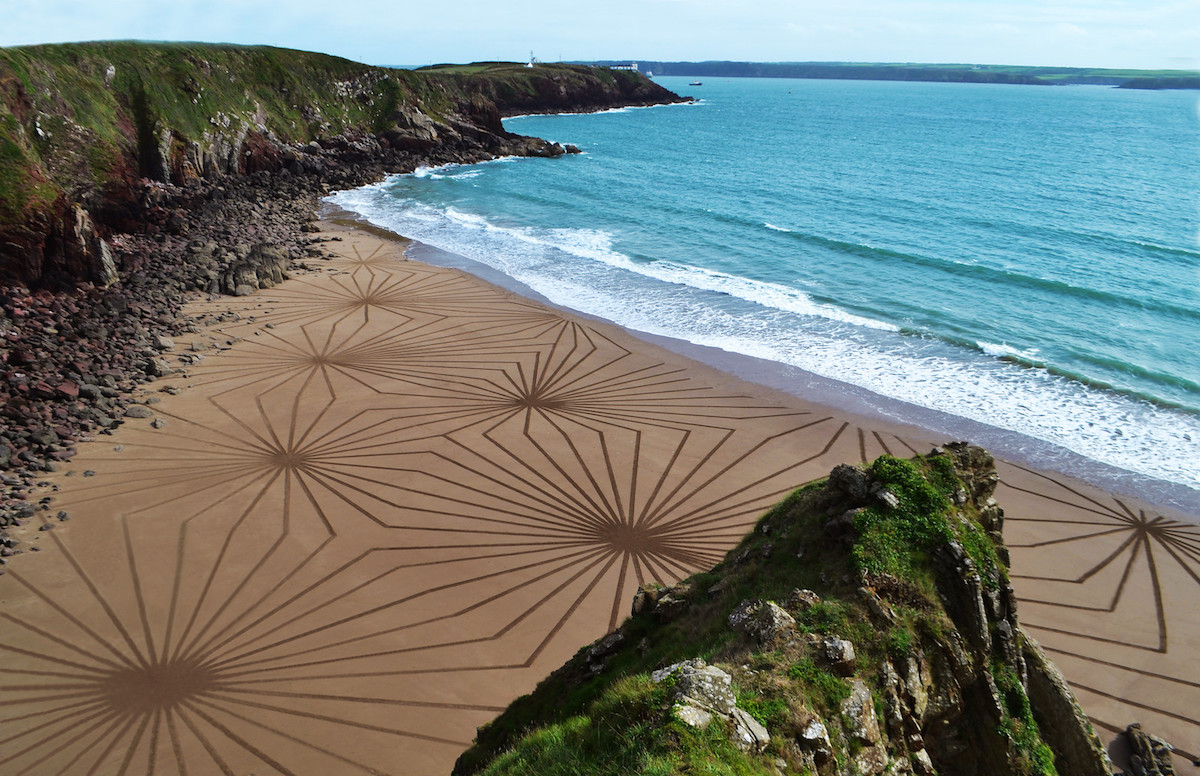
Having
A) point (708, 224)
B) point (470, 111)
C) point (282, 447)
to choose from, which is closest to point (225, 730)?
point (282, 447)

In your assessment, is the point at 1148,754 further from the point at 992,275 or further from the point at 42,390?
the point at 992,275

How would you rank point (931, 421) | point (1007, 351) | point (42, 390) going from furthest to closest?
point (1007, 351)
point (931, 421)
point (42, 390)

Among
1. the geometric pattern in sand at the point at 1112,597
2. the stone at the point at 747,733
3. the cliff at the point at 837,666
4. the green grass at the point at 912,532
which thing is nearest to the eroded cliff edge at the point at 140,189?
the cliff at the point at 837,666

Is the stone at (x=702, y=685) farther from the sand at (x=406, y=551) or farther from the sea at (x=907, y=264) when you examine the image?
the sea at (x=907, y=264)

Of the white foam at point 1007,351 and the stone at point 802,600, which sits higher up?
the stone at point 802,600

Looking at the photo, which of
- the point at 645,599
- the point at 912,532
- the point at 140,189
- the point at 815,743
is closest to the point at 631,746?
the point at 815,743

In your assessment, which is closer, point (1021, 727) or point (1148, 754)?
point (1021, 727)

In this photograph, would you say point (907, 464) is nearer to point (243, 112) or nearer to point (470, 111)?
point (243, 112)
